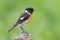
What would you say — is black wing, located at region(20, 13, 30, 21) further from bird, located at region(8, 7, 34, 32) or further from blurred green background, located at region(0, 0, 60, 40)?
blurred green background, located at region(0, 0, 60, 40)

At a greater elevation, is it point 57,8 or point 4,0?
point 4,0

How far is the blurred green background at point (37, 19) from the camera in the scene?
26.9 feet

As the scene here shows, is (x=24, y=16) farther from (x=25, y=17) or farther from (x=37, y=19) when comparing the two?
(x=37, y=19)

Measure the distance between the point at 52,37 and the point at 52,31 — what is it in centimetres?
22

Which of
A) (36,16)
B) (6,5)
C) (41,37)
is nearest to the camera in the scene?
(41,37)

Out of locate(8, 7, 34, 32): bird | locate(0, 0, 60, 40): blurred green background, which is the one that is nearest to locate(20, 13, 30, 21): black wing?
locate(8, 7, 34, 32): bird

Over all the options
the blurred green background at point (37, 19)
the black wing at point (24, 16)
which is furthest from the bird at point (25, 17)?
the blurred green background at point (37, 19)

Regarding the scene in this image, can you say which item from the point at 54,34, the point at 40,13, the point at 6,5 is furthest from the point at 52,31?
the point at 6,5

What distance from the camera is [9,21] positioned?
28.1 ft

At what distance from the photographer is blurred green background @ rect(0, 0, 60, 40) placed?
26.9 ft

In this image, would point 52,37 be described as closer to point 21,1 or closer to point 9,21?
point 9,21

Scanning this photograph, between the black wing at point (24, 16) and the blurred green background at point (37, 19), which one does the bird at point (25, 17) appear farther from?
the blurred green background at point (37, 19)

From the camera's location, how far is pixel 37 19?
875cm

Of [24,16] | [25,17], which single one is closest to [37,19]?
[25,17]
